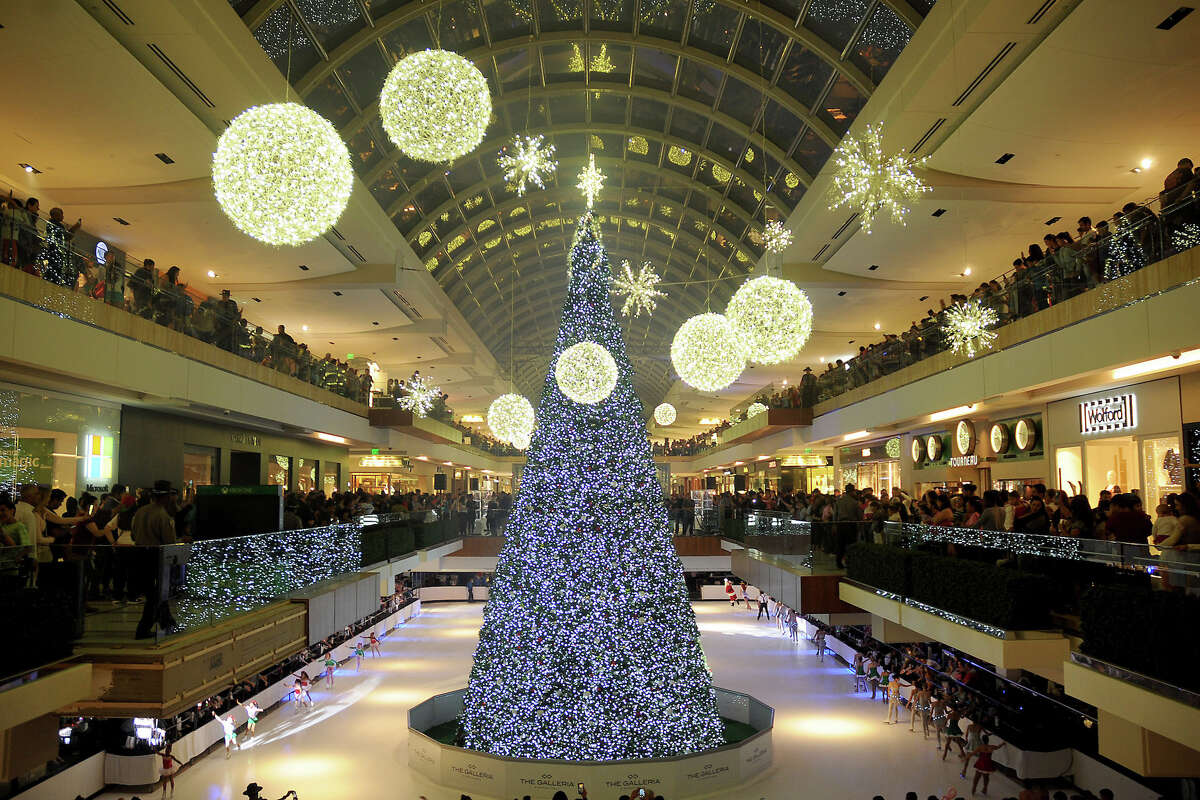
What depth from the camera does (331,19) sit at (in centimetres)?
1493

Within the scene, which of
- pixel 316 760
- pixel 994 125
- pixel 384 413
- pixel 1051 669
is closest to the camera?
pixel 1051 669

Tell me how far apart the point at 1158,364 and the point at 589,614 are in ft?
25.6

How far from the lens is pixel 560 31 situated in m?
20.1

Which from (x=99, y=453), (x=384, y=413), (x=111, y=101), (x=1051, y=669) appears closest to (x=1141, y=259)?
(x=1051, y=669)

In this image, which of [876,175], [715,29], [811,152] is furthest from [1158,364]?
[715,29]

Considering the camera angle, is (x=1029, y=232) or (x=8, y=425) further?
(x=1029, y=232)

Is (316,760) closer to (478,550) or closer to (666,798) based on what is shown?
(666,798)

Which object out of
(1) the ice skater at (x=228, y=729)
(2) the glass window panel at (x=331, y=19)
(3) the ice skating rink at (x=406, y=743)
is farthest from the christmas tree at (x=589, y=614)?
(2) the glass window panel at (x=331, y=19)

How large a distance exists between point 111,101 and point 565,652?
9.22 metres

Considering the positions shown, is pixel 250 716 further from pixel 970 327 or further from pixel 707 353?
pixel 970 327

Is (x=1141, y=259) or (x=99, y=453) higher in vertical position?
(x=1141, y=259)

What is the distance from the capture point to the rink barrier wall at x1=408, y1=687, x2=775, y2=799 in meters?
10.6

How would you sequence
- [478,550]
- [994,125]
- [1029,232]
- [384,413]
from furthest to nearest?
[478,550], [384,413], [1029,232], [994,125]

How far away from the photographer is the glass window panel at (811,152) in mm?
18234
